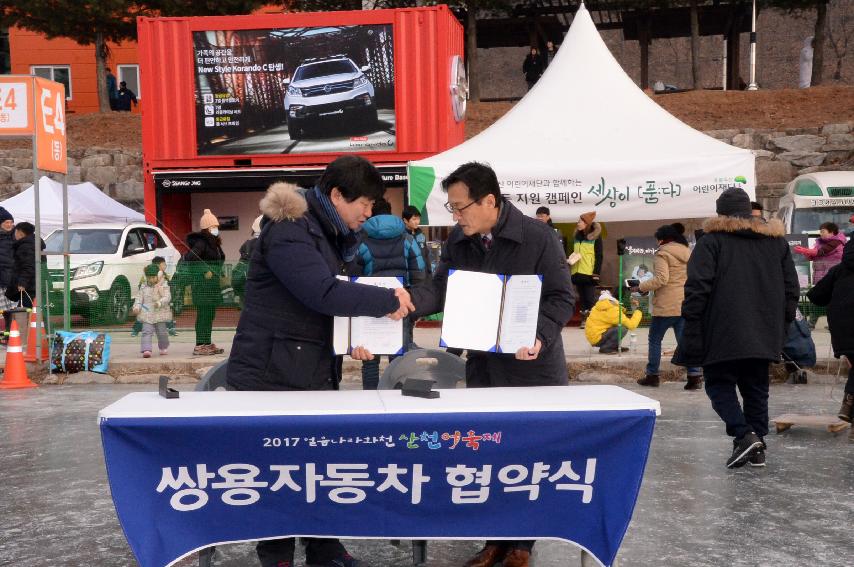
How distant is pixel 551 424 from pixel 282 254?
1.30 m

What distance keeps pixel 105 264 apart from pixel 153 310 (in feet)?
7.12

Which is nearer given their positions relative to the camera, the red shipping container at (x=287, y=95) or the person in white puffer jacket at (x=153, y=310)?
the person in white puffer jacket at (x=153, y=310)

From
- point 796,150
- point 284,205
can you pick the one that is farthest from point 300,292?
point 796,150

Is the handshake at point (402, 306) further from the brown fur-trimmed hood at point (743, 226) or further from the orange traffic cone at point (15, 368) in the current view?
the orange traffic cone at point (15, 368)

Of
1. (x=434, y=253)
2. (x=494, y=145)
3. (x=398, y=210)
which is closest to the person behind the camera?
(x=494, y=145)

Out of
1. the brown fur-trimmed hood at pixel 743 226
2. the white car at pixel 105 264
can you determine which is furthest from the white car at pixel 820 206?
the brown fur-trimmed hood at pixel 743 226

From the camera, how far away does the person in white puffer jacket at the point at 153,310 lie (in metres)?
13.3

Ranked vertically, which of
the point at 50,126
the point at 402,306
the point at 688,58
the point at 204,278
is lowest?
the point at 204,278

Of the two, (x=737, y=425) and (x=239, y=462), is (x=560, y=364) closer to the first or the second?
(x=239, y=462)

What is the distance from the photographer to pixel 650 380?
11.2 metres

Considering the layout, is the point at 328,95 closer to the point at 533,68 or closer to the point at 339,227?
the point at 533,68

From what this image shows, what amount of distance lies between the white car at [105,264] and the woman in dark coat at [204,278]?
0.34 m

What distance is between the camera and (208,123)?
20.5 meters

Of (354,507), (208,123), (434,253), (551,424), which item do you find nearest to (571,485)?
(551,424)
